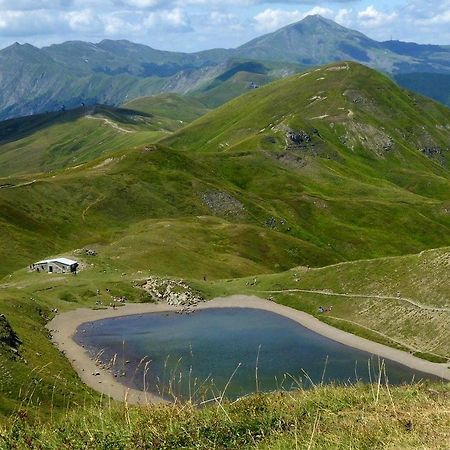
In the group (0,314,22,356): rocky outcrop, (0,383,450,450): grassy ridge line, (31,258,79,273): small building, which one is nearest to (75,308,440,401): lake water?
(0,314,22,356): rocky outcrop

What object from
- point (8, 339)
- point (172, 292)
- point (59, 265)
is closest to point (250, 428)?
point (8, 339)

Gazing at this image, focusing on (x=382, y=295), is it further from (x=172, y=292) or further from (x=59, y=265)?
(x=59, y=265)

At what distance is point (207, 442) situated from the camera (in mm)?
13766

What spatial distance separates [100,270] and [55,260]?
10.5 metres

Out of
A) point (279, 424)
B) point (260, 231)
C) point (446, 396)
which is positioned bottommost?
point (260, 231)

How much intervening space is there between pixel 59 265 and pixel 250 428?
111886 mm

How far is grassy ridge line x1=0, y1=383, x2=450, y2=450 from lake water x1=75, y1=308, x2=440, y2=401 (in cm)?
4438

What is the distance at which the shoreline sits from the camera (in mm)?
67812

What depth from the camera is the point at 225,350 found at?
8194 cm

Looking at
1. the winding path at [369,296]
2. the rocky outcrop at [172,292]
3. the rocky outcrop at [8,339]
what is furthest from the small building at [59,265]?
the rocky outcrop at [8,339]

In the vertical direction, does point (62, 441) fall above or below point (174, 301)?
above

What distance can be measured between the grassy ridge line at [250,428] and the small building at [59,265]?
355ft

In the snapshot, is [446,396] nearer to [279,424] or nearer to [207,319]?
[279,424]

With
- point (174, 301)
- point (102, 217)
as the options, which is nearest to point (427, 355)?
point (174, 301)
